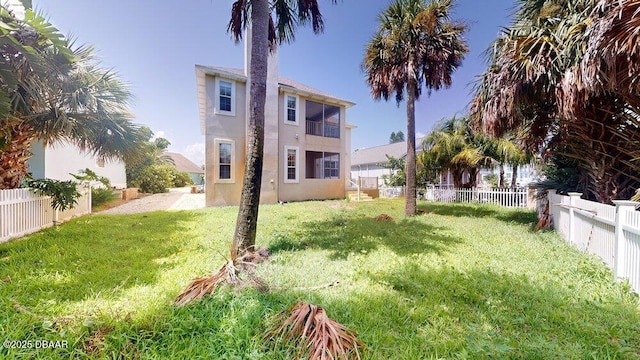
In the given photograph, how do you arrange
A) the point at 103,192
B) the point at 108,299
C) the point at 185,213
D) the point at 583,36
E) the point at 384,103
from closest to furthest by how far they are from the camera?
the point at 108,299 < the point at 583,36 < the point at 185,213 < the point at 384,103 < the point at 103,192

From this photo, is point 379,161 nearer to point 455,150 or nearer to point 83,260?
point 455,150

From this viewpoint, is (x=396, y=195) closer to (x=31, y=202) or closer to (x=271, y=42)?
(x=271, y=42)

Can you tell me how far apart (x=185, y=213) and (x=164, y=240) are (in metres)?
4.44

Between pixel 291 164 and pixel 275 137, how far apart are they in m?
1.94

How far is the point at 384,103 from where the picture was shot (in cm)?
1155

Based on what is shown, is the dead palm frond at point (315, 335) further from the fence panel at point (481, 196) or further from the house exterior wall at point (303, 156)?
the fence panel at point (481, 196)

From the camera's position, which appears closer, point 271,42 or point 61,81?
point 61,81

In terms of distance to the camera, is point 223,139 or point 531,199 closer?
point 531,199

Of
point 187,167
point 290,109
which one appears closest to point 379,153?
point 290,109

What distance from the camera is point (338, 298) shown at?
319 cm

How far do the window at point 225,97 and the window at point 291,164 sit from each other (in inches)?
146

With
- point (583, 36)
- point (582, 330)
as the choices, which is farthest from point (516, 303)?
point (583, 36)

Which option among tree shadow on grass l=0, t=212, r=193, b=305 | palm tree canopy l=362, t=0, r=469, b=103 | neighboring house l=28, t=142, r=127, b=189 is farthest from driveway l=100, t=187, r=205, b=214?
palm tree canopy l=362, t=0, r=469, b=103

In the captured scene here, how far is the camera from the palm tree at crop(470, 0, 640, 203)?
407 centimetres
